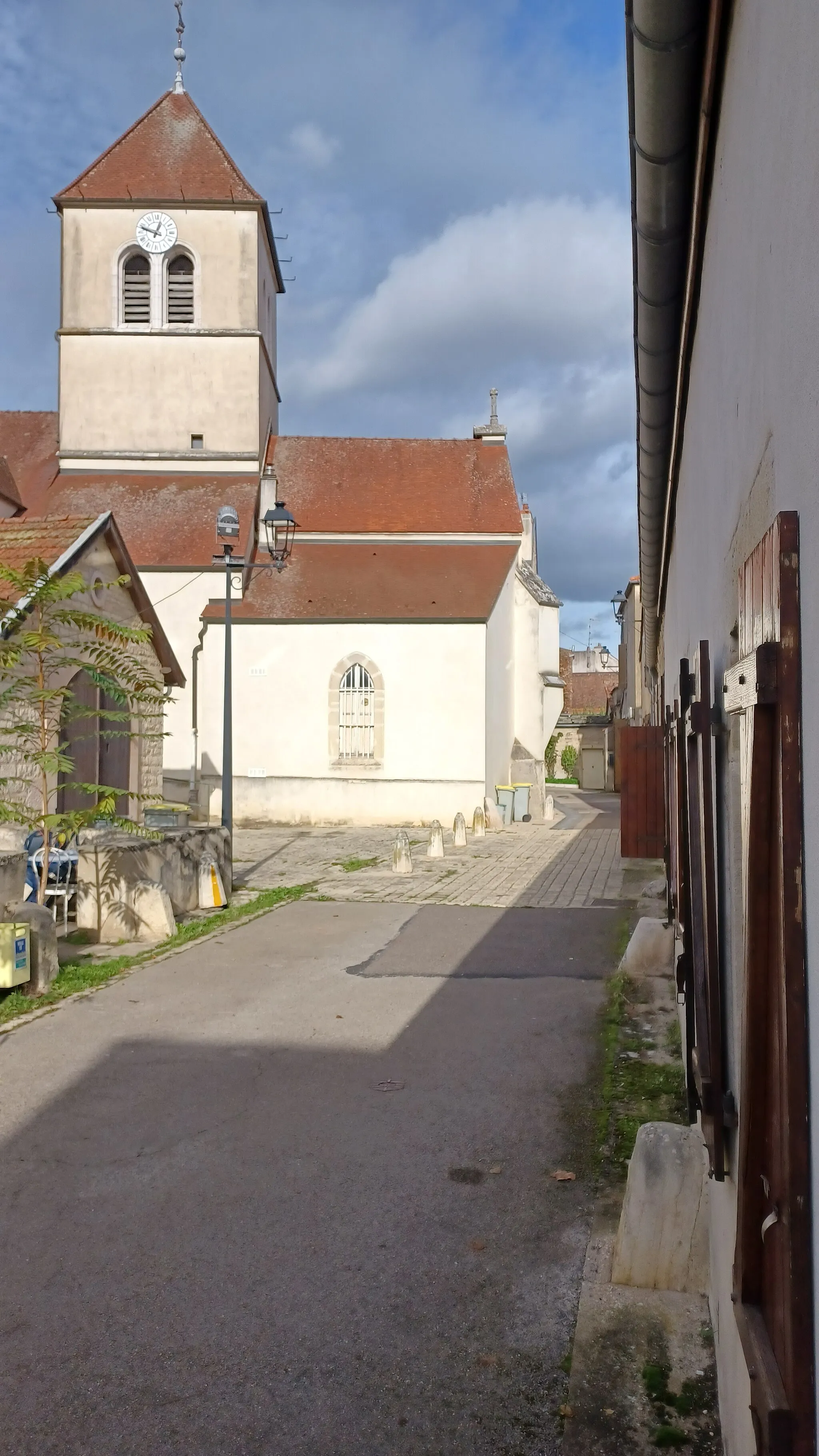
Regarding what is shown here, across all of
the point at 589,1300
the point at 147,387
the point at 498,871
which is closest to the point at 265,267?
the point at 147,387

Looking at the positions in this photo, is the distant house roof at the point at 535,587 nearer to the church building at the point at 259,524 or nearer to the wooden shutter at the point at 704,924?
the church building at the point at 259,524

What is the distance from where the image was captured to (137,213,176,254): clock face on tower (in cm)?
2802

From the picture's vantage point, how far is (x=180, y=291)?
28.5 meters

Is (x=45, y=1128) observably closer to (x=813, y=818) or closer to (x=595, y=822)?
(x=813, y=818)

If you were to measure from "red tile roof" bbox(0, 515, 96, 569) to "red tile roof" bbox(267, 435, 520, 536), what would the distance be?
15.6m

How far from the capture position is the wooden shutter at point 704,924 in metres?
2.84

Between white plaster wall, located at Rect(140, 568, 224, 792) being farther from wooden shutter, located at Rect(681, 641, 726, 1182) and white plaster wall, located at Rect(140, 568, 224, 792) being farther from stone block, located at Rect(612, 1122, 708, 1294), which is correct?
stone block, located at Rect(612, 1122, 708, 1294)

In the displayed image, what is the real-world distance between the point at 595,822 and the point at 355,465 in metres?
12.6

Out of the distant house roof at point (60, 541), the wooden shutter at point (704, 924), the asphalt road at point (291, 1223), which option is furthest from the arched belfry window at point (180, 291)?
the wooden shutter at point (704, 924)

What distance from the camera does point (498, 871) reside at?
16.3 metres

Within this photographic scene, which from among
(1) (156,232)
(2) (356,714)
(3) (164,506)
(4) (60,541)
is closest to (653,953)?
(4) (60,541)

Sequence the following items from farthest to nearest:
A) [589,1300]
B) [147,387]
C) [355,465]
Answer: [355,465], [147,387], [589,1300]

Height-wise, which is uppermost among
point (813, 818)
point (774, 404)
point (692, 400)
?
point (692, 400)

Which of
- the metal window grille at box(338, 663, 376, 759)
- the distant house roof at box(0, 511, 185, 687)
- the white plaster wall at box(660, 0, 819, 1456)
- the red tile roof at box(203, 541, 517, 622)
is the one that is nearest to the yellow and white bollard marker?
the distant house roof at box(0, 511, 185, 687)
